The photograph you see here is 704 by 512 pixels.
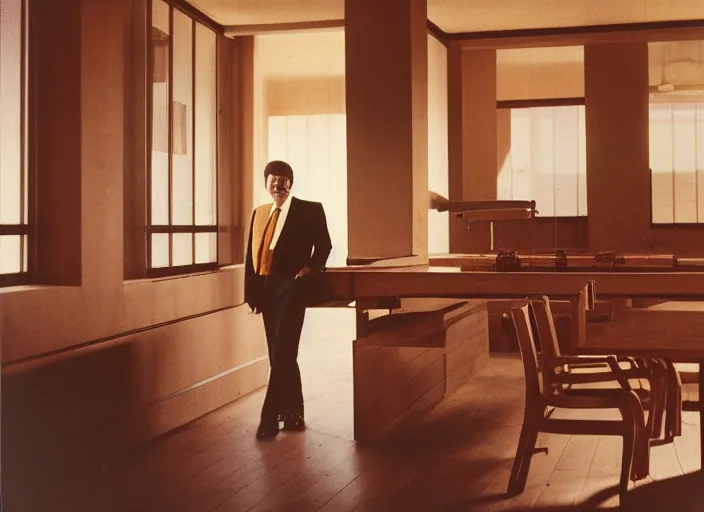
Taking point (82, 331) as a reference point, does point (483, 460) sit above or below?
below

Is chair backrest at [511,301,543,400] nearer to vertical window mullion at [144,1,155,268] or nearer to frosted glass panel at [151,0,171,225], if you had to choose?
vertical window mullion at [144,1,155,268]

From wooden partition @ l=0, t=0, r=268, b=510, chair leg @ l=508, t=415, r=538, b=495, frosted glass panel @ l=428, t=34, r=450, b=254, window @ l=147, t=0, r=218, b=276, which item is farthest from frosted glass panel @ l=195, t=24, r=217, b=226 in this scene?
chair leg @ l=508, t=415, r=538, b=495

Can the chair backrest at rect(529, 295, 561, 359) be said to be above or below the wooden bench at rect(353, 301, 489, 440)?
above

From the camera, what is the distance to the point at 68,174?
4.61 m

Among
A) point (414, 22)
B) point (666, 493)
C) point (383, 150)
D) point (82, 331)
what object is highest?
point (414, 22)

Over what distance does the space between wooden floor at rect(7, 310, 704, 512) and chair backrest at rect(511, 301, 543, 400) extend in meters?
0.48

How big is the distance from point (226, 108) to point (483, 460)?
3.67m

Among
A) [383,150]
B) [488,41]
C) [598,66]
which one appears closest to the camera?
[383,150]

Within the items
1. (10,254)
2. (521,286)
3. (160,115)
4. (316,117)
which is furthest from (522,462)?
(316,117)

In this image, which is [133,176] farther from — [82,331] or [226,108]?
[226,108]

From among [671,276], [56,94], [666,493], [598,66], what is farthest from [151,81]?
[598,66]

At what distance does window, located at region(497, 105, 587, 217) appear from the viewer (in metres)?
11.7

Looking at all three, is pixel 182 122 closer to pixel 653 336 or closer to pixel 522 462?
pixel 522 462

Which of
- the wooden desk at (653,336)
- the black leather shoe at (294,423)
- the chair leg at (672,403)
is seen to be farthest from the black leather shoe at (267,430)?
the chair leg at (672,403)
